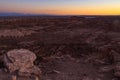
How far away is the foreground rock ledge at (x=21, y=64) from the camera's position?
11.6m

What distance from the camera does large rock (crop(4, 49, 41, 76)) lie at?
1169 cm

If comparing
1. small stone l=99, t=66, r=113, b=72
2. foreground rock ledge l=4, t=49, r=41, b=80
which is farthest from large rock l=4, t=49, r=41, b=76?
small stone l=99, t=66, r=113, b=72

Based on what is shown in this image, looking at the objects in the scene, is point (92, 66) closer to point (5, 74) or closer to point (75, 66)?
point (75, 66)

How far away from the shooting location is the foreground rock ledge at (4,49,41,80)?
1162 centimetres

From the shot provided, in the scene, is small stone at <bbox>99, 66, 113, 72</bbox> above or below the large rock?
below

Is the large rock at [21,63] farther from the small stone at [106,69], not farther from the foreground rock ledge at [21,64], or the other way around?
the small stone at [106,69]

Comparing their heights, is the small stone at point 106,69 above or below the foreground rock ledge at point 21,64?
below

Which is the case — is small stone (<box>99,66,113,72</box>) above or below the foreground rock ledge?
below

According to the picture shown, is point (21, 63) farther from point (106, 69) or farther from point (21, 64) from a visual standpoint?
point (106, 69)

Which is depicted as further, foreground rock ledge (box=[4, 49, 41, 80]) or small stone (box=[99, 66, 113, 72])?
small stone (box=[99, 66, 113, 72])

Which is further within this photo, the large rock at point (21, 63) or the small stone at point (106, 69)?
the small stone at point (106, 69)

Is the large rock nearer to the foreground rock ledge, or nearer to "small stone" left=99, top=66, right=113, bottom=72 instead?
the foreground rock ledge

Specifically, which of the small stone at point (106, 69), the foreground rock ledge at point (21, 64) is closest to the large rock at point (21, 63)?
the foreground rock ledge at point (21, 64)

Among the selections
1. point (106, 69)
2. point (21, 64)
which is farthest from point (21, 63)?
point (106, 69)
